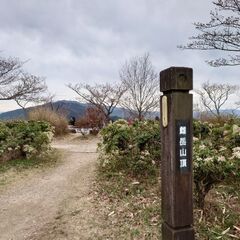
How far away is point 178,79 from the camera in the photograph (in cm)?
272

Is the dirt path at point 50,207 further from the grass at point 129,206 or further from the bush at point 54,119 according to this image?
the bush at point 54,119

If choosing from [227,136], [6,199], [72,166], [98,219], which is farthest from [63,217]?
[72,166]

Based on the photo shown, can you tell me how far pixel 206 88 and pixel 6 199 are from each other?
75.2 feet

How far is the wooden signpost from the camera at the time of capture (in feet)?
8.96

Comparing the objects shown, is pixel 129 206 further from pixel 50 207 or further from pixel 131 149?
pixel 131 149

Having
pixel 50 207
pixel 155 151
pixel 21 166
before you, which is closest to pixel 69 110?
pixel 21 166

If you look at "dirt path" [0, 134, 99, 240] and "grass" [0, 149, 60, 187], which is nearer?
"dirt path" [0, 134, 99, 240]

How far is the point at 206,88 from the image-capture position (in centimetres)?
2606

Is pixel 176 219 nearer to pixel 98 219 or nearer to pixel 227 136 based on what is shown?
pixel 98 219

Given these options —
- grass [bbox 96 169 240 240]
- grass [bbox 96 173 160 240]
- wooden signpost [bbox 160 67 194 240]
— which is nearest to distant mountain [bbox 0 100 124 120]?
grass [bbox 96 173 160 240]

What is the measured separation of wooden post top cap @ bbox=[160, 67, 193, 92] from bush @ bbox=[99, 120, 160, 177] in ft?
9.78

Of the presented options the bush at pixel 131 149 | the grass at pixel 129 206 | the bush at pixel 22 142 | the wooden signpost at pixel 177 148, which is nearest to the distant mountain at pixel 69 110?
the bush at pixel 22 142

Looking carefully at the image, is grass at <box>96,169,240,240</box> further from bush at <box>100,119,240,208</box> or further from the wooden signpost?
the wooden signpost

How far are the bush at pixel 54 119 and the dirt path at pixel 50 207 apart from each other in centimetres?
725
